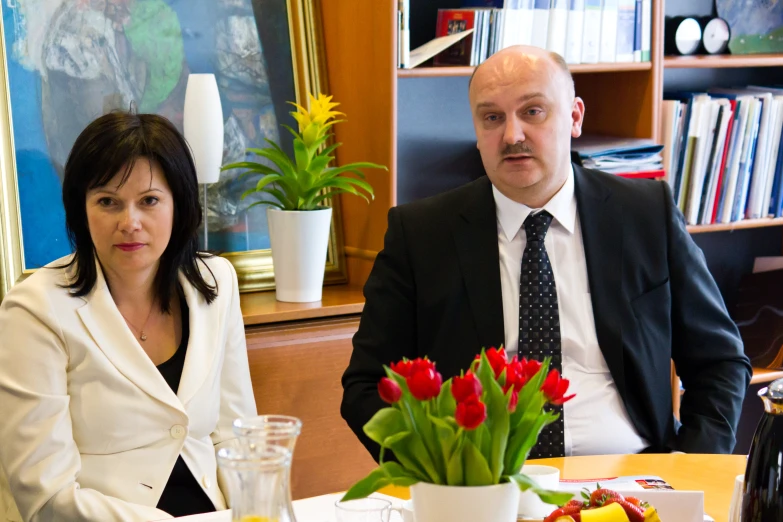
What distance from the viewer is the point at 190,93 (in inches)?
107

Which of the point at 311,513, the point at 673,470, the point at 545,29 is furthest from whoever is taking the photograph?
the point at 545,29

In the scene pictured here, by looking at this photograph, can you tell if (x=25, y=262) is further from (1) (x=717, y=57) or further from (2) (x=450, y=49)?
(1) (x=717, y=57)

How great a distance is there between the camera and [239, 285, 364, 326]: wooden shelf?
2.71 m

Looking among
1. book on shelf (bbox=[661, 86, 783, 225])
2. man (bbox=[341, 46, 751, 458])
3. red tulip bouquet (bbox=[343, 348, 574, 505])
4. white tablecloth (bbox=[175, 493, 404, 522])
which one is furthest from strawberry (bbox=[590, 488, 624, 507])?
book on shelf (bbox=[661, 86, 783, 225])

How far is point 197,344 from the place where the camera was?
211cm

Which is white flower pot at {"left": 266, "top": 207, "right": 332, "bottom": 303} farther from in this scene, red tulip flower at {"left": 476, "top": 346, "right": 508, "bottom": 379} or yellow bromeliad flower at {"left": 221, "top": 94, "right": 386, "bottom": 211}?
red tulip flower at {"left": 476, "top": 346, "right": 508, "bottom": 379}

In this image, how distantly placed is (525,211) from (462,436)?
1.15 meters

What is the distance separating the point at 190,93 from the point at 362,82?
1.73ft

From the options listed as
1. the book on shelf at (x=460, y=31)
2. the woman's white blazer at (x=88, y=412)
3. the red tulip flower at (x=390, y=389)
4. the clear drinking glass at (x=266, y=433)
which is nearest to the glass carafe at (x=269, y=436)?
the clear drinking glass at (x=266, y=433)

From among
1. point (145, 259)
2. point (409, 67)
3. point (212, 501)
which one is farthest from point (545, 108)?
point (212, 501)

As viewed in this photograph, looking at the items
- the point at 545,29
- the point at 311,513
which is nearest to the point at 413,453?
the point at 311,513

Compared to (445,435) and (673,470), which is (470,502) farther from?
(673,470)

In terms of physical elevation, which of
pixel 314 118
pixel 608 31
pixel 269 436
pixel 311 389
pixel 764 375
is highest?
pixel 608 31

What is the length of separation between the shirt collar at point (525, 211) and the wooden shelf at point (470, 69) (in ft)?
2.31
